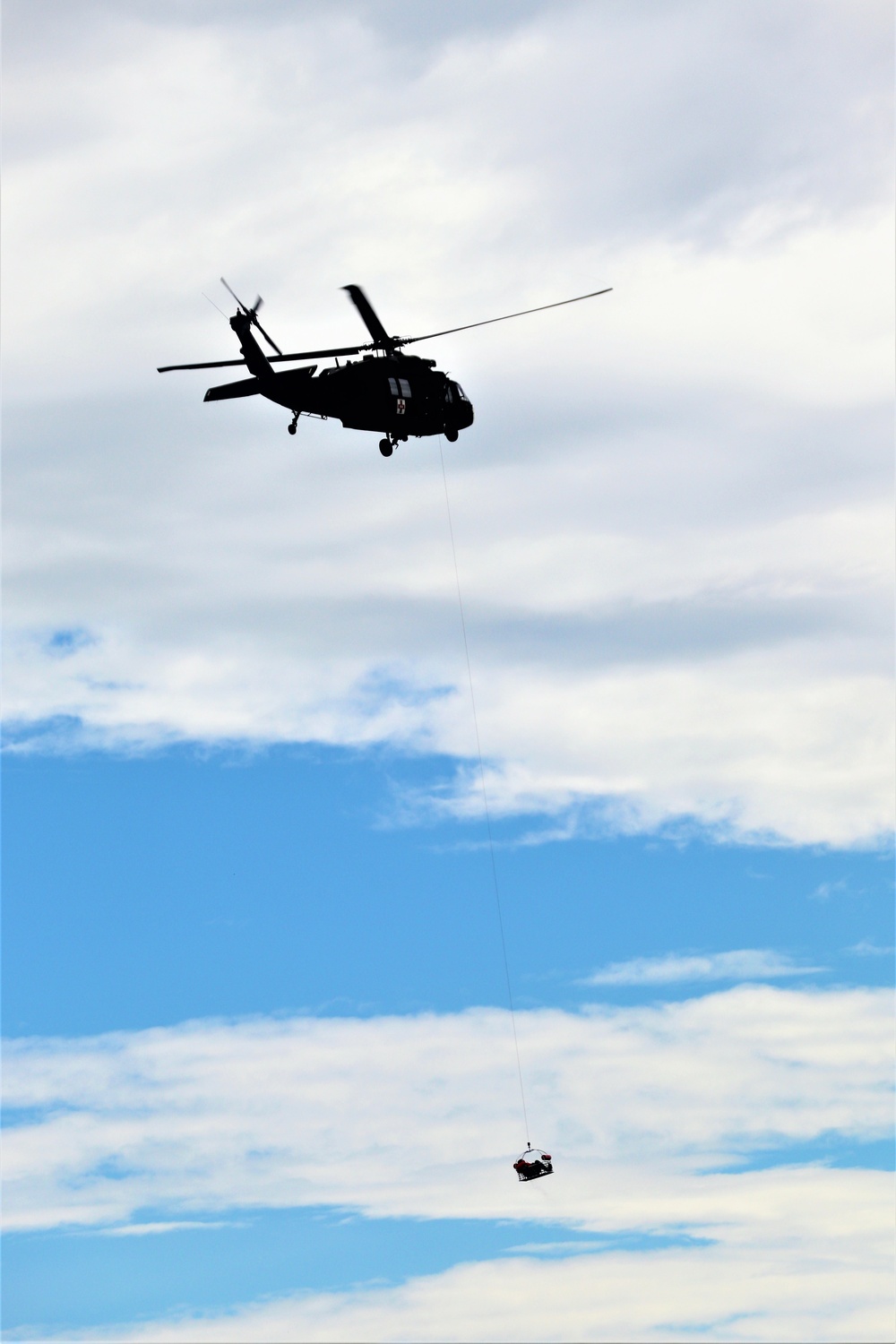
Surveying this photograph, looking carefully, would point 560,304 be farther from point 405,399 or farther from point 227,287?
point 227,287

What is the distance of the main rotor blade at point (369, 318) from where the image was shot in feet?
251

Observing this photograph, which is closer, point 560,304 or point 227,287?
point 560,304

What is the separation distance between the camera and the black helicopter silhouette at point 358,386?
7925 centimetres

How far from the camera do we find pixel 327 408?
7956cm

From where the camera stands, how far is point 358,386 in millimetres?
79125

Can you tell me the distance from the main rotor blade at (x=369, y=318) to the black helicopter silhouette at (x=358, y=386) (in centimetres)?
4

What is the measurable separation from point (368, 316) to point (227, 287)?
628cm

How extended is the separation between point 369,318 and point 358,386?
9.68 feet

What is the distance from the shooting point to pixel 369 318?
3086 inches

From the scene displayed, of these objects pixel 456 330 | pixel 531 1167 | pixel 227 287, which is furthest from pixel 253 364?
pixel 531 1167

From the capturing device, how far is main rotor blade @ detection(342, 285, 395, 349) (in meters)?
76.6

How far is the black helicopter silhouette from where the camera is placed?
79250 mm

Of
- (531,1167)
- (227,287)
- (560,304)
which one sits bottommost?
(531,1167)

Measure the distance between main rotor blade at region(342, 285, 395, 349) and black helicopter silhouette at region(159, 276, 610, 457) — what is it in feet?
0.13
